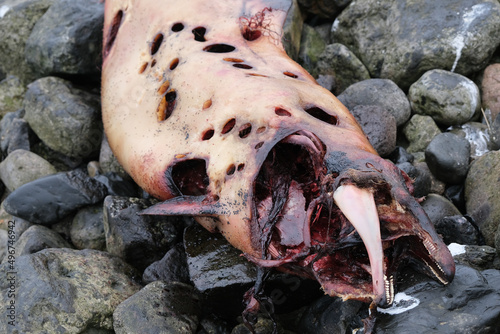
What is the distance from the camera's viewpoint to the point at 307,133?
12.4ft

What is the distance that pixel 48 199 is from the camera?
5.41m

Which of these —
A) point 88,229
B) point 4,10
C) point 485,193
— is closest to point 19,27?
point 4,10

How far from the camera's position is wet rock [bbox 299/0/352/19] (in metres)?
7.05

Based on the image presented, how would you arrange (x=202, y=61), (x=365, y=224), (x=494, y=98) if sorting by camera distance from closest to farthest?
(x=365, y=224) → (x=202, y=61) → (x=494, y=98)

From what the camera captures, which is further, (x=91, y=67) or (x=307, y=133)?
(x=91, y=67)

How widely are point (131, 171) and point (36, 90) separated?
7.54ft

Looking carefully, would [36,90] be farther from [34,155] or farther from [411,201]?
[411,201]

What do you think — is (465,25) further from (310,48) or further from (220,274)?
(220,274)

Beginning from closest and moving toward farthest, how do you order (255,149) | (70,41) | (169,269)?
(255,149)
(169,269)
(70,41)

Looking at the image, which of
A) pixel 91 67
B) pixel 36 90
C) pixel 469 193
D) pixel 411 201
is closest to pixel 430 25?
pixel 469 193

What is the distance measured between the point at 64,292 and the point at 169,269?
89cm

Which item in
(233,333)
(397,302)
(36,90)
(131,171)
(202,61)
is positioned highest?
(202,61)

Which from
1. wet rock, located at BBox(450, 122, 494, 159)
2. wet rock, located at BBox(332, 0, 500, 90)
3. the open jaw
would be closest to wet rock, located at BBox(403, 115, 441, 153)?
wet rock, located at BBox(450, 122, 494, 159)

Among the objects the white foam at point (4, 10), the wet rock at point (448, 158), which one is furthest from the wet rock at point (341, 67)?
the white foam at point (4, 10)
